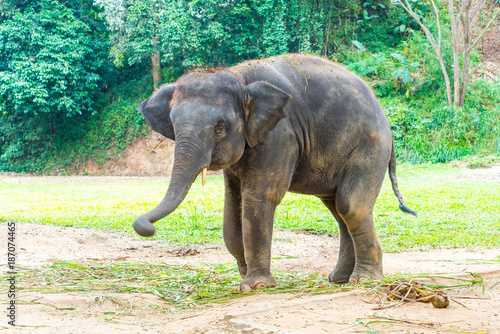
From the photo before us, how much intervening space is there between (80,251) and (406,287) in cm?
404

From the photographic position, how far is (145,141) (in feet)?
75.9

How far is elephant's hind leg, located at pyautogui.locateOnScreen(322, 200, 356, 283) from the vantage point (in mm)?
4996

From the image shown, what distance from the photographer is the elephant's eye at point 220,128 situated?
4.05 meters

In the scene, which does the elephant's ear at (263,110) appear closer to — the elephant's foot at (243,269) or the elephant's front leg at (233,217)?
the elephant's front leg at (233,217)

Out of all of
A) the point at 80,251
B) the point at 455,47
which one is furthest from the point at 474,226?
the point at 455,47

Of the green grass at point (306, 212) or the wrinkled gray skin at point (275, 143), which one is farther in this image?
the green grass at point (306, 212)

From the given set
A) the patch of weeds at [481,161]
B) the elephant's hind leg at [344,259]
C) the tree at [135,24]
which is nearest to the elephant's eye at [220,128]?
the elephant's hind leg at [344,259]

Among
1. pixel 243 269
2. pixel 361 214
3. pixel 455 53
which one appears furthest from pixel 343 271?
pixel 455 53

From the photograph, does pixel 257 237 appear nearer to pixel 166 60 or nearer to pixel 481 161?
pixel 481 161

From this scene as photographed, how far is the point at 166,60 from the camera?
2152 cm

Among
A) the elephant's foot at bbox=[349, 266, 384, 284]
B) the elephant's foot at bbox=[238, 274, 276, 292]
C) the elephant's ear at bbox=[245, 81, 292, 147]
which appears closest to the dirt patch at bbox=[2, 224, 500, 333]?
the elephant's foot at bbox=[238, 274, 276, 292]

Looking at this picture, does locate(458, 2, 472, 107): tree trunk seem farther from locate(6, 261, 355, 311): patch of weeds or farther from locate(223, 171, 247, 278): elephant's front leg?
locate(223, 171, 247, 278): elephant's front leg

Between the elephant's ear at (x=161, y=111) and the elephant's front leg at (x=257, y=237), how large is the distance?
0.82m

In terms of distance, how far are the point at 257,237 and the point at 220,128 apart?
907 mm
